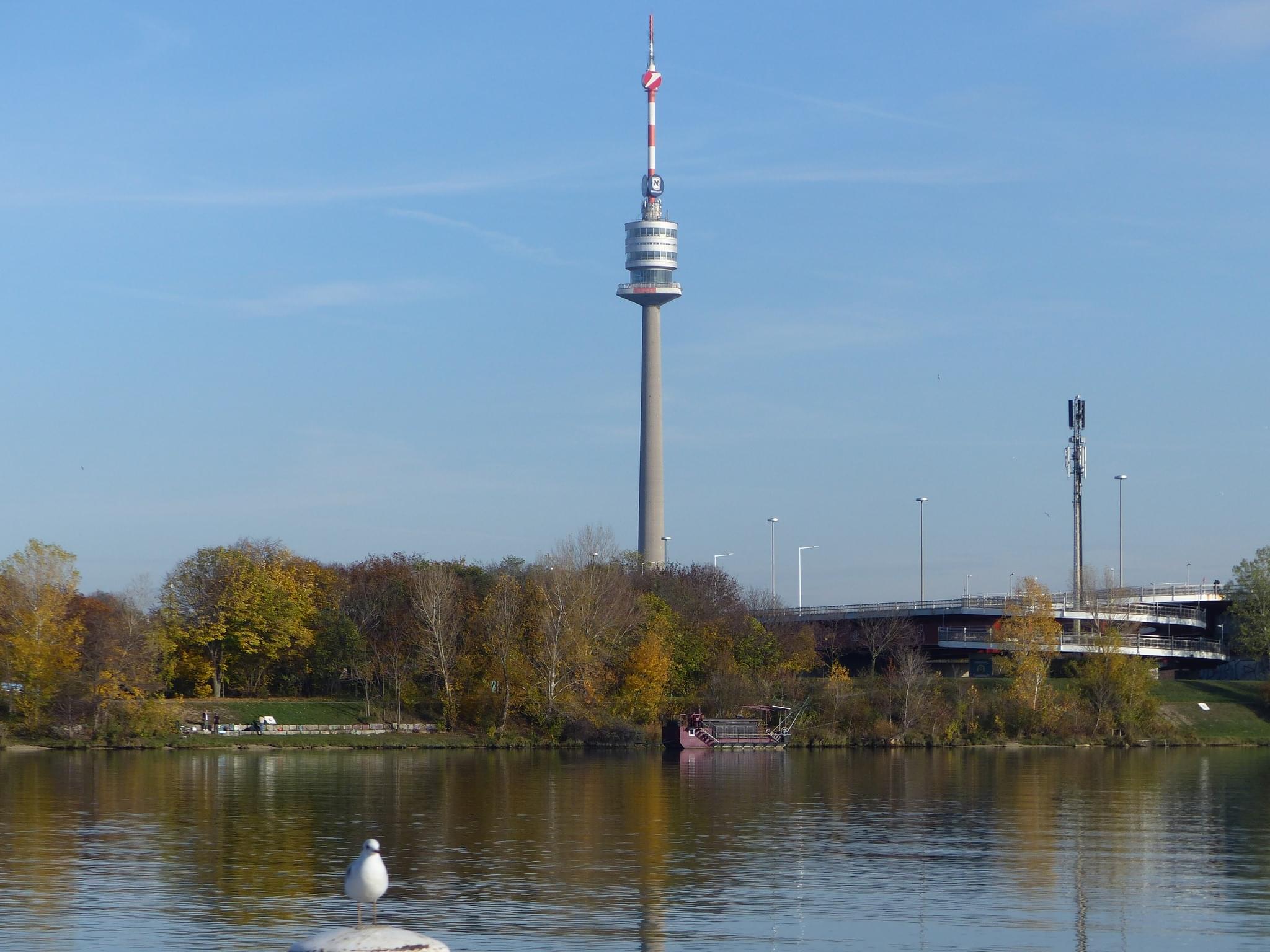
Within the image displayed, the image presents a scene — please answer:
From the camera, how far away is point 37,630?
3593 inches

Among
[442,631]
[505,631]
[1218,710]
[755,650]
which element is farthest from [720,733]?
[1218,710]

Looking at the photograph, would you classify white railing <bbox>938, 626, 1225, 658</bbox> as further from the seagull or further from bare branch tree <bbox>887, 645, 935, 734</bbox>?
the seagull

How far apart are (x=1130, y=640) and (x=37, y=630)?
85.6 metres

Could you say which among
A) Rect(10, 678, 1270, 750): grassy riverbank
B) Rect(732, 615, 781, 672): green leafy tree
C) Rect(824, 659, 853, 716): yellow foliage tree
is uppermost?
Rect(732, 615, 781, 672): green leafy tree

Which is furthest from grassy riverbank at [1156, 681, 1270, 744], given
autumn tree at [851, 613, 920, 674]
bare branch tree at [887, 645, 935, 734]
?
bare branch tree at [887, 645, 935, 734]

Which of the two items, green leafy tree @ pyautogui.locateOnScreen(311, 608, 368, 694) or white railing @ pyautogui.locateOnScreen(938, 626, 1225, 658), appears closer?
green leafy tree @ pyautogui.locateOnScreen(311, 608, 368, 694)

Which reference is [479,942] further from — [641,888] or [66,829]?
[66,829]

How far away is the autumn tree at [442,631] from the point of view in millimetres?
100188

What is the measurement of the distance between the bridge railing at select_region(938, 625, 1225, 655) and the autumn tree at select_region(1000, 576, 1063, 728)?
231 centimetres

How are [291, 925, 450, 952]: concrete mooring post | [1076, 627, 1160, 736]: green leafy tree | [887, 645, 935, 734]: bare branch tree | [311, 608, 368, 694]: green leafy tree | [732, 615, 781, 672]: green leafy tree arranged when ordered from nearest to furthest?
[291, 925, 450, 952]: concrete mooring post, [887, 645, 935, 734]: bare branch tree, [311, 608, 368, 694]: green leafy tree, [1076, 627, 1160, 736]: green leafy tree, [732, 615, 781, 672]: green leafy tree

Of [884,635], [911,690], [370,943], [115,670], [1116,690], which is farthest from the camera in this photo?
[884,635]

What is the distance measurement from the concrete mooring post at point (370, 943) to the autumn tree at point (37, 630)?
7466 cm

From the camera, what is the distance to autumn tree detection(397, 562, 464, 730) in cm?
Answer: 10019

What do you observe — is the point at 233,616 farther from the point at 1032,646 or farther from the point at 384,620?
the point at 1032,646
